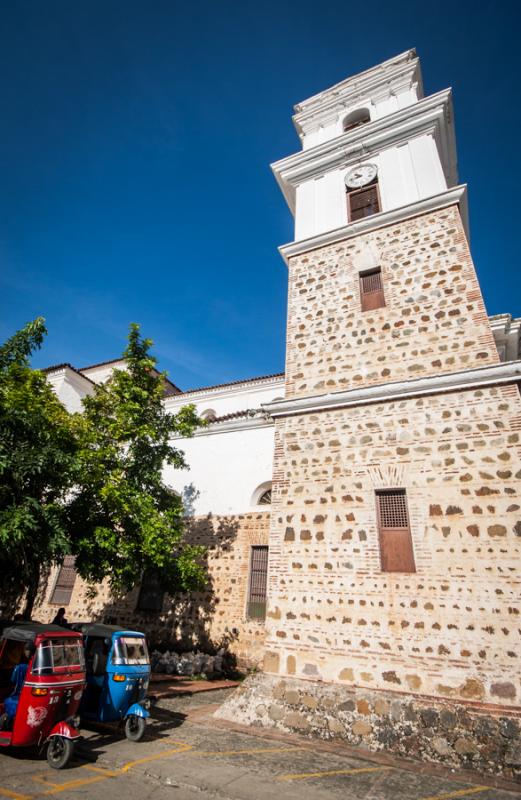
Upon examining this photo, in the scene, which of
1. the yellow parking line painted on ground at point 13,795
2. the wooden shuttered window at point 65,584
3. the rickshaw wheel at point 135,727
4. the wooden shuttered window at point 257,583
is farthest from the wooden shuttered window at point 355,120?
the wooden shuttered window at point 65,584

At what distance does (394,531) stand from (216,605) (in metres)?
6.82

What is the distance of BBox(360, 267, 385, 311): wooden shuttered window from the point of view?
8.29m

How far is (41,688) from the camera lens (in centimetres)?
473

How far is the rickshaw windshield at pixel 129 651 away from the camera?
601cm

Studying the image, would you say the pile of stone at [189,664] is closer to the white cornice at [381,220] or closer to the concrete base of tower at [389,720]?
the concrete base of tower at [389,720]

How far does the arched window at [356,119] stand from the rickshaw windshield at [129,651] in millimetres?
13341

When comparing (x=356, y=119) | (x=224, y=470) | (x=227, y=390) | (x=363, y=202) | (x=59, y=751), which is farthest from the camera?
(x=227, y=390)

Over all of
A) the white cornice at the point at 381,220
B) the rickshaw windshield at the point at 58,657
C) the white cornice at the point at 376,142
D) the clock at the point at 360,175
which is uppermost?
the white cornice at the point at 376,142

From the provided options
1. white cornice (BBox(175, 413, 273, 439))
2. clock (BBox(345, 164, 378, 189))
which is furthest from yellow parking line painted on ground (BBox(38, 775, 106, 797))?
clock (BBox(345, 164, 378, 189))

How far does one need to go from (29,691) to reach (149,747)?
1.76 metres

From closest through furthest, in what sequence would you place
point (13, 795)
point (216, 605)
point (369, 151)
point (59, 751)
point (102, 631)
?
point (13, 795), point (59, 751), point (102, 631), point (369, 151), point (216, 605)

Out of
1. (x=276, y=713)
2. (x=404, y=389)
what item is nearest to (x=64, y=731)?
(x=276, y=713)

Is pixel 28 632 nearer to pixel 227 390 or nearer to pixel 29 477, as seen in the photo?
pixel 29 477

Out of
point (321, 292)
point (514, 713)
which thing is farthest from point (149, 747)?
point (321, 292)
